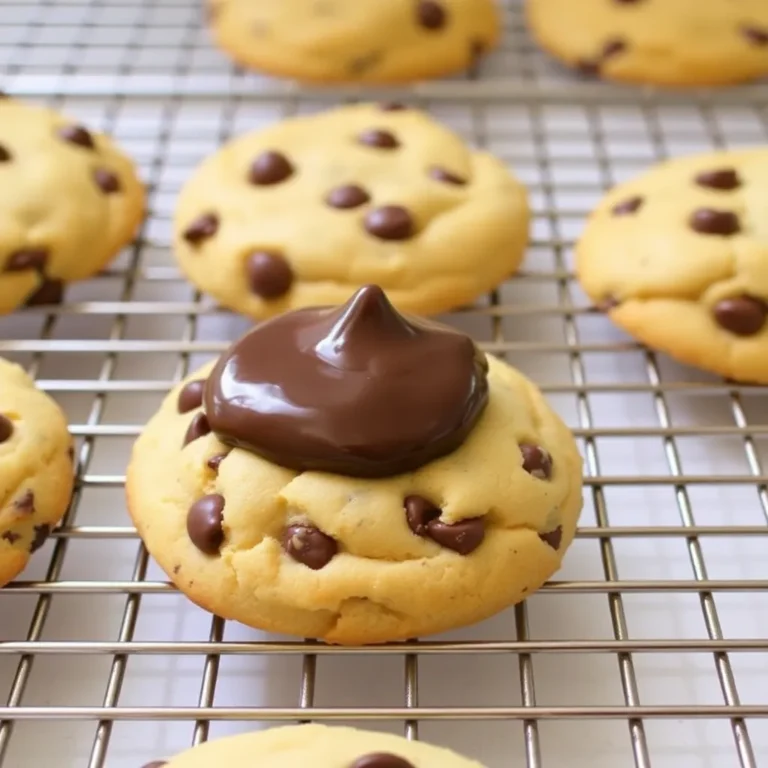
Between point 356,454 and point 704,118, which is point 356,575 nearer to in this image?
point 356,454

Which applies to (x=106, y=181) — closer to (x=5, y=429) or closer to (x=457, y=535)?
(x=5, y=429)

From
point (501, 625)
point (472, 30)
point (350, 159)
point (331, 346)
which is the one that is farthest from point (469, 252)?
point (472, 30)

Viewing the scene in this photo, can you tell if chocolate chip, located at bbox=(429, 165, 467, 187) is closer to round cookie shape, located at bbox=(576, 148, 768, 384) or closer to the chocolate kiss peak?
round cookie shape, located at bbox=(576, 148, 768, 384)

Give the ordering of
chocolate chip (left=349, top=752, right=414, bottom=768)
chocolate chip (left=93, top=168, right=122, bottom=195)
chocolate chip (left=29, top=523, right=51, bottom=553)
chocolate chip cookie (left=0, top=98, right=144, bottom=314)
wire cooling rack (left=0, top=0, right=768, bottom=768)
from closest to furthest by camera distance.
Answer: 1. chocolate chip (left=349, top=752, right=414, bottom=768)
2. wire cooling rack (left=0, top=0, right=768, bottom=768)
3. chocolate chip (left=29, top=523, right=51, bottom=553)
4. chocolate chip cookie (left=0, top=98, right=144, bottom=314)
5. chocolate chip (left=93, top=168, right=122, bottom=195)

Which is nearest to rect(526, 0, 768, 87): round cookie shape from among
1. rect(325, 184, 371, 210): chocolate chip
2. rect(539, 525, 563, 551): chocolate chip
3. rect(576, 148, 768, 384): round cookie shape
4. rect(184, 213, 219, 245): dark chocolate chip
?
rect(576, 148, 768, 384): round cookie shape

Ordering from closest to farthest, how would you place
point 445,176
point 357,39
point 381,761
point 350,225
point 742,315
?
point 381,761 < point 742,315 < point 350,225 < point 445,176 < point 357,39

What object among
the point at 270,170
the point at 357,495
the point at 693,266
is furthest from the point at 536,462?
the point at 270,170
